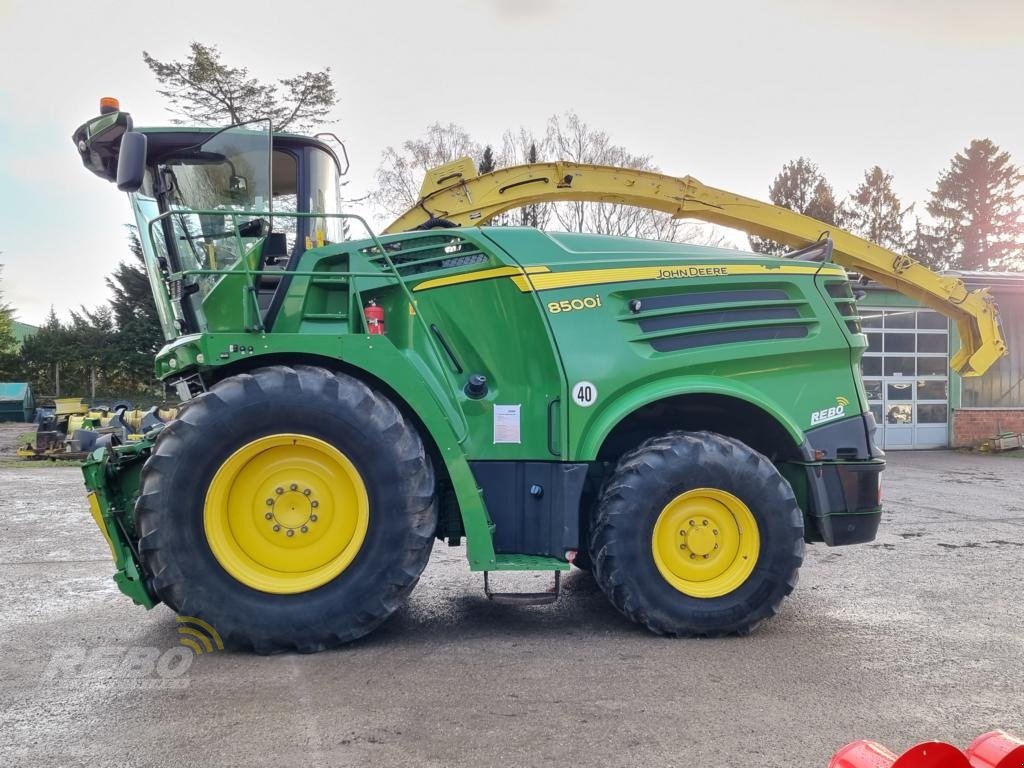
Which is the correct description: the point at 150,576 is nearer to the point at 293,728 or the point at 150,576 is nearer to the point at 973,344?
the point at 293,728

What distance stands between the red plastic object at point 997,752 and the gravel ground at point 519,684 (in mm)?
1098

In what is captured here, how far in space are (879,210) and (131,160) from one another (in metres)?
50.8

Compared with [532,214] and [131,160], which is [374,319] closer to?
[131,160]

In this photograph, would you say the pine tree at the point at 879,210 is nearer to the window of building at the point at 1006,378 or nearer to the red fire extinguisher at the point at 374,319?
the window of building at the point at 1006,378

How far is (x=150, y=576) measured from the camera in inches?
→ 161

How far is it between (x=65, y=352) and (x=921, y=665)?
35968mm

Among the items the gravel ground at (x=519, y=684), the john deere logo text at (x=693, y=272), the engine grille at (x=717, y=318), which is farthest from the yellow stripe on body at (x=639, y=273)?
the gravel ground at (x=519, y=684)

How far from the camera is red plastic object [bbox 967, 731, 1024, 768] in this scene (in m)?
1.76

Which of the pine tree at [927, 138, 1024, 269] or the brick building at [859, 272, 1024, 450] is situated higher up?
the pine tree at [927, 138, 1024, 269]

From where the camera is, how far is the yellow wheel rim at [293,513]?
13.0 feet

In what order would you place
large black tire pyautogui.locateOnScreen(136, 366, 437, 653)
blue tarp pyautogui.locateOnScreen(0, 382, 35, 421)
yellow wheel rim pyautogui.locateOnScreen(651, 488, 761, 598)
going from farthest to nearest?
1. blue tarp pyautogui.locateOnScreen(0, 382, 35, 421)
2. yellow wheel rim pyautogui.locateOnScreen(651, 488, 761, 598)
3. large black tire pyautogui.locateOnScreen(136, 366, 437, 653)

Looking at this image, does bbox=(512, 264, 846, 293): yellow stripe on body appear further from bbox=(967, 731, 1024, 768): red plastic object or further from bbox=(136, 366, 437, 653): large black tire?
bbox=(967, 731, 1024, 768): red plastic object

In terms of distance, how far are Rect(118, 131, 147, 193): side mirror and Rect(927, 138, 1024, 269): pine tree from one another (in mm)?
52696

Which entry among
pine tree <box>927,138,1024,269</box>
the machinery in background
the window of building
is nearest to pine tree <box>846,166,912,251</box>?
pine tree <box>927,138,1024,269</box>
